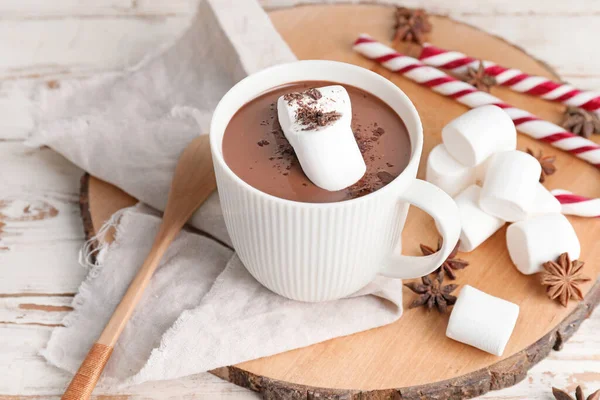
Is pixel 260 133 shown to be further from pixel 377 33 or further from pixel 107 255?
pixel 377 33

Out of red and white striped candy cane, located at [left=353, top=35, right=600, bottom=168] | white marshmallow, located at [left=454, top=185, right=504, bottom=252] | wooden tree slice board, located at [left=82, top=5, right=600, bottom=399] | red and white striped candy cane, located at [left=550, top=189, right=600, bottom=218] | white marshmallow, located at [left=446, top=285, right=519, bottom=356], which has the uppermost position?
red and white striped candy cane, located at [left=353, top=35, right=600, bottom=168]

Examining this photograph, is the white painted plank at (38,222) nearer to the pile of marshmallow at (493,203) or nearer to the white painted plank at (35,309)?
the white painted plank at (35,309)

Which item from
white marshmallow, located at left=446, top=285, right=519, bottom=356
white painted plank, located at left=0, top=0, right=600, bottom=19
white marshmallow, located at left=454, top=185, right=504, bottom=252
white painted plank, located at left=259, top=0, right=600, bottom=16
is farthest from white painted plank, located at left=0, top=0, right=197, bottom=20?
white marshmallow, located at left=446, top=285, right=519, bottom=356

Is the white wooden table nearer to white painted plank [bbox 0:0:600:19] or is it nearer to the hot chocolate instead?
white painted plank [bbox 0:0:600:19]

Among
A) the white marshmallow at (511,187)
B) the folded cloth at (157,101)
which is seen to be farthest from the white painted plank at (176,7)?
the white marshmallow at (511,187)

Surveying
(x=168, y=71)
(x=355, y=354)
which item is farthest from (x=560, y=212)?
(x=168, y=71)

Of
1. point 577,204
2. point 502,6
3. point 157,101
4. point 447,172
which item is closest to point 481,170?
point 447,172
